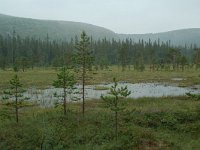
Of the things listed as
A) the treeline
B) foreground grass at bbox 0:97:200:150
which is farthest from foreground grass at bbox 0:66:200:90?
foreground grass at bbox 0:97:200:150

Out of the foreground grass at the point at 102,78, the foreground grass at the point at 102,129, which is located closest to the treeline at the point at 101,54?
the foreground grass at the point at 102,78

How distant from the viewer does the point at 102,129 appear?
31344 millimetres

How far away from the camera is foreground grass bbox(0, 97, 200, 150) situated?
28.6m

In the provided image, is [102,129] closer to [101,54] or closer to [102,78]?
[102,78]

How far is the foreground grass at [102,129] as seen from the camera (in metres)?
28.6

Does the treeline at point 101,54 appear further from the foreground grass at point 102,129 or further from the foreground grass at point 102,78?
the foreground grass at point 102,129

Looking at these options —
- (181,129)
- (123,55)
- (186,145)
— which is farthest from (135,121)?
(123,55)

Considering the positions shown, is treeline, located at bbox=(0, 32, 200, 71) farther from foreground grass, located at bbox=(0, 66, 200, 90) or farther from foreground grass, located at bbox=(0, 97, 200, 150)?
foreground grass, located at bbox=(0, 97, 200, 150)

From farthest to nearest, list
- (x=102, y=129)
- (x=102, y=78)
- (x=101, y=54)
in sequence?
(x=101, y=54)
(x=102, y=78)
(x=102, y=129)

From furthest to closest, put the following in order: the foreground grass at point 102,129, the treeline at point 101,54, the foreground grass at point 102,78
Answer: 1. the treeline at point 101,54
2. the foreground grass at point 102,78
3. the foreground grass at point 102,129

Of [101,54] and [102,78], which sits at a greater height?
[101,54]

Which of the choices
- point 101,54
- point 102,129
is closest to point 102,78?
point 102,129

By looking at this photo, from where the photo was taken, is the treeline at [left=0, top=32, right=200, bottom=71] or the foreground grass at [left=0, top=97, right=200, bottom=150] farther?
the treeline at [left=0, top=32, right=200, bottom=71]

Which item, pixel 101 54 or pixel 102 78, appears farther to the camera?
pixel 101 54
